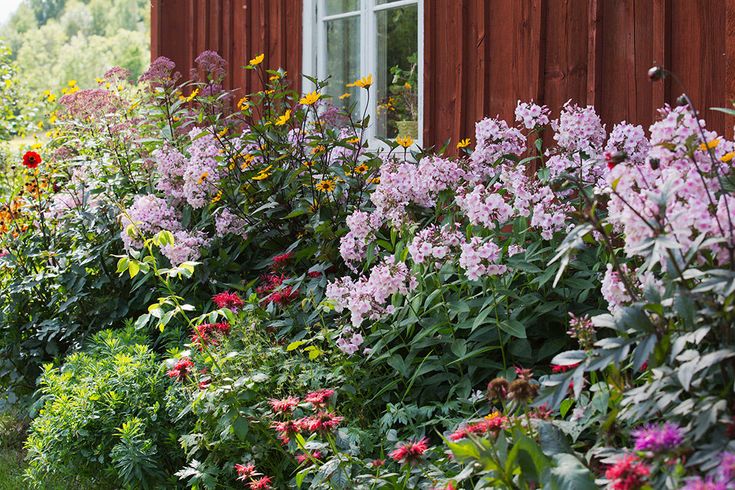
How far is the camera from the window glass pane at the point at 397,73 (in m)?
5.32

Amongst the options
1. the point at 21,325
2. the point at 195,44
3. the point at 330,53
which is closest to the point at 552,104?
the point at 330,53

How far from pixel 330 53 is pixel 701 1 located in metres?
2.79

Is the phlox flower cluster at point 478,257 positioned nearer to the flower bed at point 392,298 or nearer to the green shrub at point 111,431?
the flower bed at point 392,298

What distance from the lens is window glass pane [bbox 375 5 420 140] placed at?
209 inches

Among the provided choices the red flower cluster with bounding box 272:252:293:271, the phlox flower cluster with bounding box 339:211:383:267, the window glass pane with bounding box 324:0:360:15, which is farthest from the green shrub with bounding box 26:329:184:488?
the window glass pane with bounding box 324:0:360:15

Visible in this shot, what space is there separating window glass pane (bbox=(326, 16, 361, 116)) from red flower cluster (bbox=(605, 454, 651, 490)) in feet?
13.9

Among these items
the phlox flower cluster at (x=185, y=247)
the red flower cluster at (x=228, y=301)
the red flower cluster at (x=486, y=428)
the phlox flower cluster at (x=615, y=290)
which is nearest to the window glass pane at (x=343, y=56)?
the phlox flower cluster at (x=185, y=247)

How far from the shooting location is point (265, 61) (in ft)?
21.6

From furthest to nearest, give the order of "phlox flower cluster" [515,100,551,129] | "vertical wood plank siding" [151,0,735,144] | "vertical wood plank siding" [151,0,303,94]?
"vertical wood plank siding" [151,0,303,94]
"vertical wood plank siding" [151,0,735,144]
"phlox flower cluster" [515,100,551,129]

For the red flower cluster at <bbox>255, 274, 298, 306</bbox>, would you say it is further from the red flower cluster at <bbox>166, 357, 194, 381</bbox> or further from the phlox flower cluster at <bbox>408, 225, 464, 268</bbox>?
the phlox flower cluster at <bbox>408, 225, 464, 268</bbox>

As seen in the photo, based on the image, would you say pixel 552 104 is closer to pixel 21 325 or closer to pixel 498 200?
pixel 498 200

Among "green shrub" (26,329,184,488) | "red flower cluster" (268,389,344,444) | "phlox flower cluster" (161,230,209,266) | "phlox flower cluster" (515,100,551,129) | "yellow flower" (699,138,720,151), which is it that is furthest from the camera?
"phlox flower cluster" (161,230,209,266)

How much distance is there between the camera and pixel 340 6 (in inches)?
232

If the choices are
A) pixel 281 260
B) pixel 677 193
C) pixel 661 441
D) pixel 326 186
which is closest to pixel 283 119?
pixel 326 186
